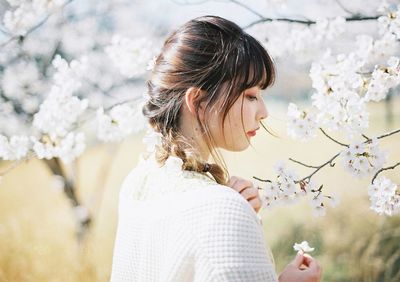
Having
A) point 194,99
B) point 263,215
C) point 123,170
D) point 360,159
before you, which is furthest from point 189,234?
point 123,170

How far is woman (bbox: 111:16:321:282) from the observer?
2.64 feet

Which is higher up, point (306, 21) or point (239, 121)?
point (239, 121)

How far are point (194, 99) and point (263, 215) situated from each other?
125cm

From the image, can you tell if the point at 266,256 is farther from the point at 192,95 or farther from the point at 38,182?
the point at 38,182

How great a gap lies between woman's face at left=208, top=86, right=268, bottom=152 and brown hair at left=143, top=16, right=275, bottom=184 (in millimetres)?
10

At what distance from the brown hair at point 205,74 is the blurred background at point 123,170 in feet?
3.53

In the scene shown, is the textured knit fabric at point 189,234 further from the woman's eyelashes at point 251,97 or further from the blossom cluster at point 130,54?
the blossom cluster at point 130,54

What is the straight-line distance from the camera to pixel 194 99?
3.17 ft

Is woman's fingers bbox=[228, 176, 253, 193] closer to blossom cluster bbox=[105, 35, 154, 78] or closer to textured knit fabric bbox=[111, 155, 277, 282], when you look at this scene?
textured knit fabric bbox=[111, 155, 277, 282]

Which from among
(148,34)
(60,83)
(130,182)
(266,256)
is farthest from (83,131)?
(266,256)

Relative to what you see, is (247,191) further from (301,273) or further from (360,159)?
(360,159)

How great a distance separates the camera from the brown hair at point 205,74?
0.97 metres

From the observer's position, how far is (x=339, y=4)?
2.06 m

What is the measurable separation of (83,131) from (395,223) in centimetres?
131
